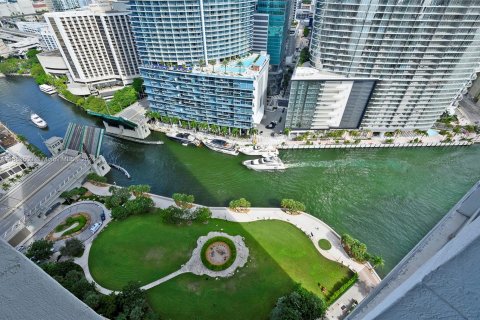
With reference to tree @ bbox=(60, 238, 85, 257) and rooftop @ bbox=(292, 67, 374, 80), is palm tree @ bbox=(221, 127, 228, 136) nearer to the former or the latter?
rooftop @ bbox=(292, 67, 374, 80)

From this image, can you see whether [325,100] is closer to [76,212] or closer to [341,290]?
[341,290]

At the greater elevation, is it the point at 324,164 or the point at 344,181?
the point at 324,164

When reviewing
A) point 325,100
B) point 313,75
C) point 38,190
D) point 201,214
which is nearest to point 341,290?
point 201,214

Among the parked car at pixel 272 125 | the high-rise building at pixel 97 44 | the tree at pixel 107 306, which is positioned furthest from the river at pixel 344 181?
the high-rise building at pixel 97 44

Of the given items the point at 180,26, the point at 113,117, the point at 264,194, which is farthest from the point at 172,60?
the point at 264,194

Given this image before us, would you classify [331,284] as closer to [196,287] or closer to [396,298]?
[196,287]

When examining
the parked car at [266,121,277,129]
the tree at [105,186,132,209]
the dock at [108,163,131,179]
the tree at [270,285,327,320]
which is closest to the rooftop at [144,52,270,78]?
the parked car at [266,121,277,129]
